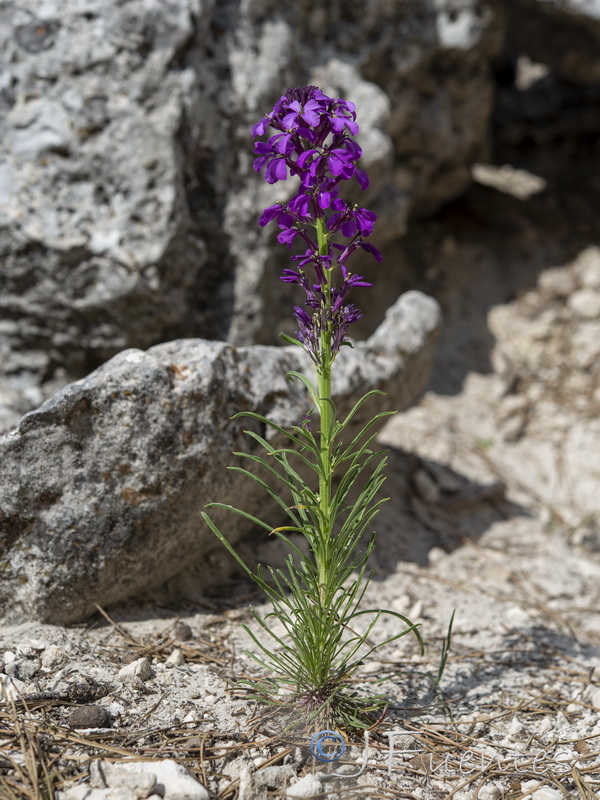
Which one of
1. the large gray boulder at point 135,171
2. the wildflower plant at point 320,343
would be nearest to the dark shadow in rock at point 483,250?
the large gray boulder at point 135,171

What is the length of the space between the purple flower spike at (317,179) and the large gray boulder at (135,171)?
5.02ft

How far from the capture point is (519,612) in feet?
11.4

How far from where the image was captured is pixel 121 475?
8.69 feet

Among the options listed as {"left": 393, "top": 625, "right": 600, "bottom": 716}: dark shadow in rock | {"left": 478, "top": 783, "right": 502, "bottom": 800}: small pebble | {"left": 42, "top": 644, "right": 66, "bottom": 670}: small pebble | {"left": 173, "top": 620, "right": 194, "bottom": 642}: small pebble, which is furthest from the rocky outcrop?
{"left": 42, "top": 644, "right": 66, "bottom": 670}: small pebble

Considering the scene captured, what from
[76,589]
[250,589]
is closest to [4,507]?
[76,589]

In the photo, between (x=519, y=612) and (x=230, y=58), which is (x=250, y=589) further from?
(x=230, y=58)

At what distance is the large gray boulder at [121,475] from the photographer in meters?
2.54

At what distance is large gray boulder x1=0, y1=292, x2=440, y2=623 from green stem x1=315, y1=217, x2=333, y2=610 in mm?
695

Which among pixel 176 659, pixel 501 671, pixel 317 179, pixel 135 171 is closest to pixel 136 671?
pixel 176 659

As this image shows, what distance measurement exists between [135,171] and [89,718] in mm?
2450

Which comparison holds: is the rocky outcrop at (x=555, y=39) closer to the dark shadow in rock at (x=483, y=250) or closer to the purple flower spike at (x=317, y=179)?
the dark shadow in rock at (x=483, y=250)

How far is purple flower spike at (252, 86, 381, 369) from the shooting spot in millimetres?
2049

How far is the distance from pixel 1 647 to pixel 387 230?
3626 mm

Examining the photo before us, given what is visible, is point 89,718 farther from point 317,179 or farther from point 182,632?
point 317,179
